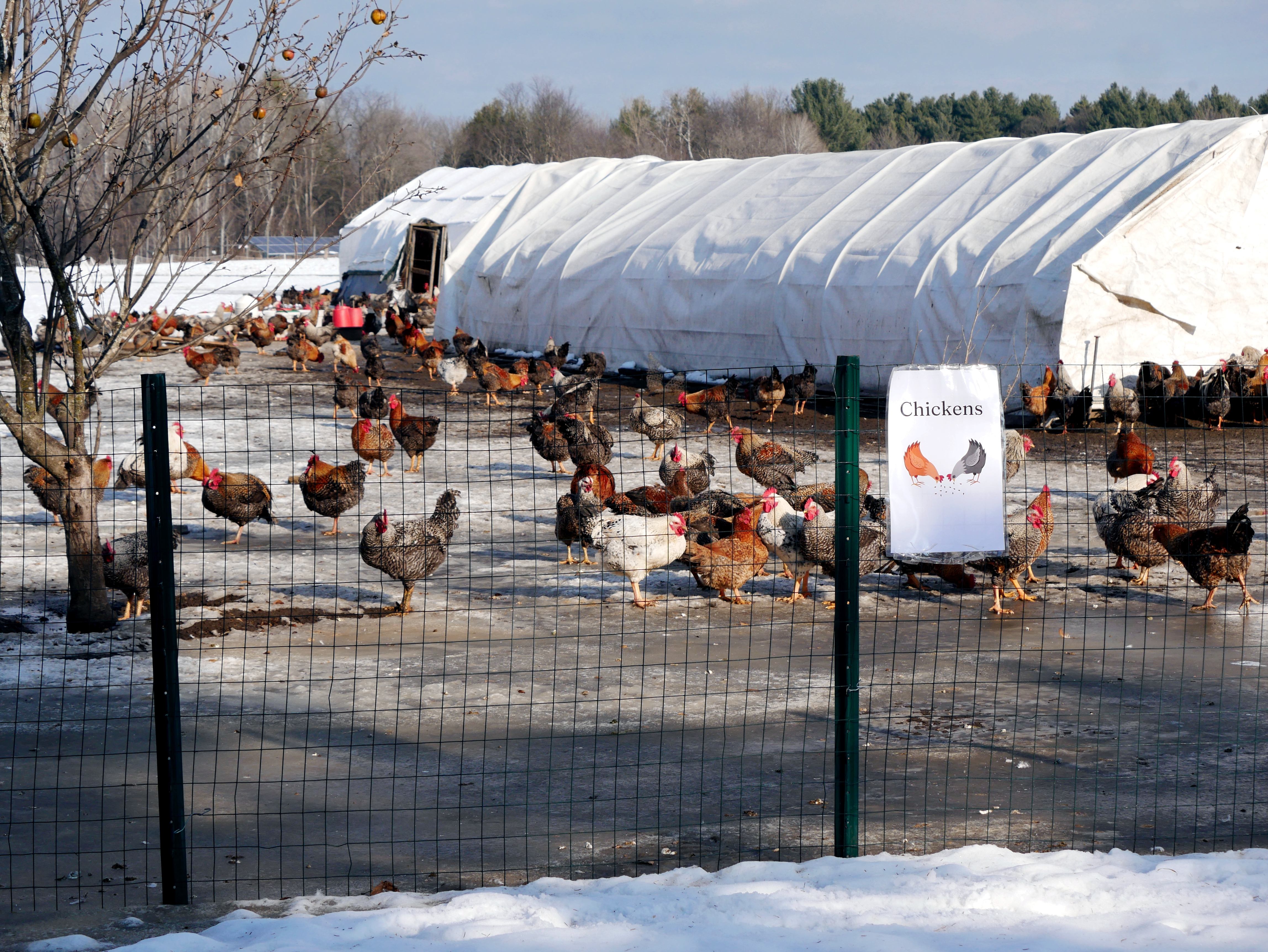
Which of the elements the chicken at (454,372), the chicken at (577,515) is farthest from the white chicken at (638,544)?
the chicken at (454,372)

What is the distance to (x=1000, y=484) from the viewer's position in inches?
165

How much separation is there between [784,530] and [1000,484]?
452 centimetres

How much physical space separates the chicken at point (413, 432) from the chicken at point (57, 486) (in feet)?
9.67

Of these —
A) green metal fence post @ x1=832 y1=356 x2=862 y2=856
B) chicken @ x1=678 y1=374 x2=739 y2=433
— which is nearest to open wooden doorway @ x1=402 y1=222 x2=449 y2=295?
chicken @ x1=678 y1=374 x2=739 y2=433

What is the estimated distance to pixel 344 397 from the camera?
16.9 metres

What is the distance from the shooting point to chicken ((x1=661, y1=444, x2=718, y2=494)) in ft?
34.4

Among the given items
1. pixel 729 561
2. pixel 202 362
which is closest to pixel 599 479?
pixel 729 561

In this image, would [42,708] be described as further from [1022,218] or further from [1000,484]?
[1022,218]

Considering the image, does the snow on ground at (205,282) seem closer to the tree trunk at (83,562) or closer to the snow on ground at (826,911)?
the tree trunk at (83,562)

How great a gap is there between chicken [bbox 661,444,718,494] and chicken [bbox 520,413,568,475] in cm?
179

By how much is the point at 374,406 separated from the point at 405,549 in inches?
292

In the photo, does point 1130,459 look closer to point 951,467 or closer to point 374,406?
point 951,467

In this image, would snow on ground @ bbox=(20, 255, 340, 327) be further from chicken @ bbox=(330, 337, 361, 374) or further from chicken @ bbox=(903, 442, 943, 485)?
chicken @ bbox=(903, 442, 943, 485)

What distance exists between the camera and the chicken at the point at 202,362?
2039 cm
